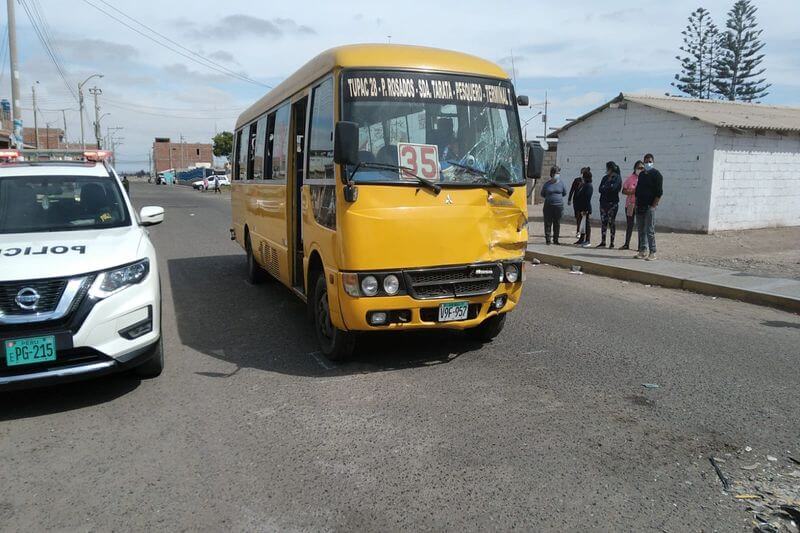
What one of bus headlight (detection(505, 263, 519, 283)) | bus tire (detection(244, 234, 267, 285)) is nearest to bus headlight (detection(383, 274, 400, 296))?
bus headlight (detection(505, 263, 519, 283))

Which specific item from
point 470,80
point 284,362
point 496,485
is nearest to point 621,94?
point 470,80

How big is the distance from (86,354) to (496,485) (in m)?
3.06

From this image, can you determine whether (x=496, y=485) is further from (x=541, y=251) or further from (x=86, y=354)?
(x=541, y=251)

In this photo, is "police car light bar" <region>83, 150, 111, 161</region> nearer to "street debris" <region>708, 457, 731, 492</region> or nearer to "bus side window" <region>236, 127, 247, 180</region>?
"bus side window" <region>236, 127, 247, 180</region>

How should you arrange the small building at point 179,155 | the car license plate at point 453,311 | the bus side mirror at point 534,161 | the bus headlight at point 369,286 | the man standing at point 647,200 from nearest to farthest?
the bus headlight at point 369,286, the car license plate at point 453,311, the bus side mirror at point 534,161, the man standing at point 647,200, the small building at point 179,155

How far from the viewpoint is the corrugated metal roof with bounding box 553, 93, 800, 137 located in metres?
17.5

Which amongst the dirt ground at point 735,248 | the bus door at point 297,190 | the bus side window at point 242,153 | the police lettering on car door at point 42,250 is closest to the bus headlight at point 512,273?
the bus door at point 297,190

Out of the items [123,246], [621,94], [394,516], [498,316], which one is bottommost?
[394,516]

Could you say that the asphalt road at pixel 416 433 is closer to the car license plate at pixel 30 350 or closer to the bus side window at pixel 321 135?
the car license plate at pixel 30 350

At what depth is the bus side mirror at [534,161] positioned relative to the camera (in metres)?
6.12

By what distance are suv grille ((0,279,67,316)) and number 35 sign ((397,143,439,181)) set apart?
2768 millimetres

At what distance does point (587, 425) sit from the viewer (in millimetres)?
4422

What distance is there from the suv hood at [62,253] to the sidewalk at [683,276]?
814 centimetres

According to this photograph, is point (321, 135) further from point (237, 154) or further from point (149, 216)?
point (237, 154)
